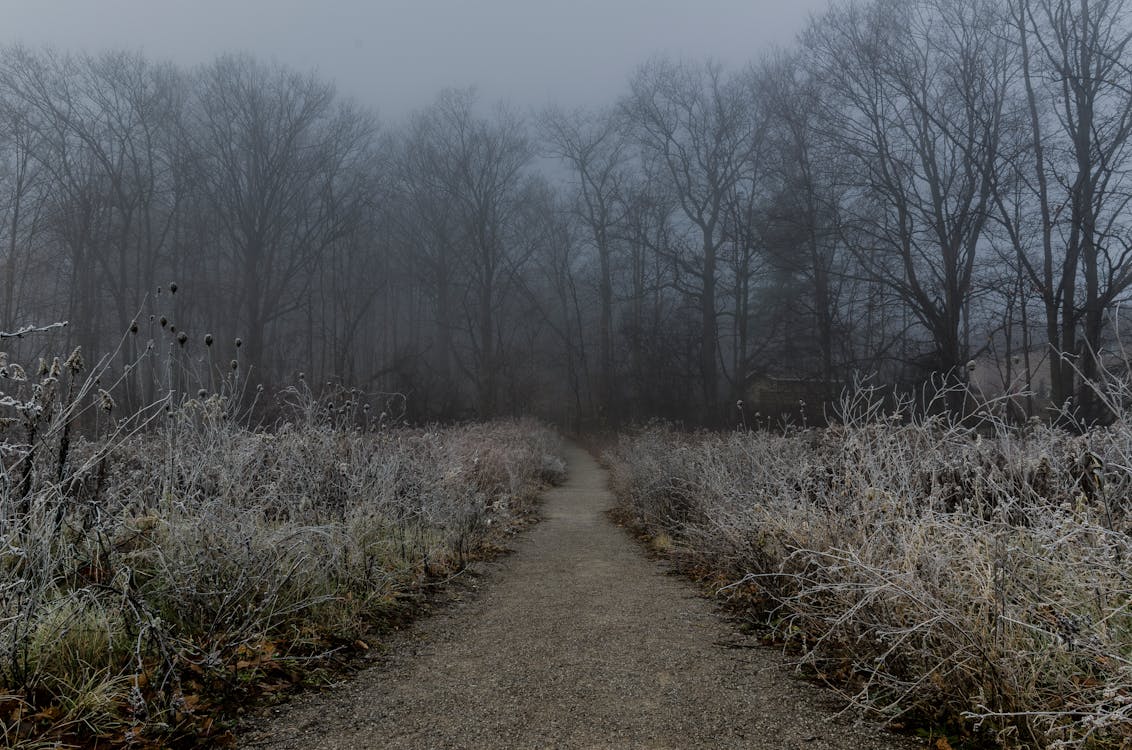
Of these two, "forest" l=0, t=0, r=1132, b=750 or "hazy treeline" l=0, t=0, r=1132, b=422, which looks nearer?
"forest" l=0, t=0, r=1132, b=750

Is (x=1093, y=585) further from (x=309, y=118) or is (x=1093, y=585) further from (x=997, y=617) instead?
(x=309, y=118)

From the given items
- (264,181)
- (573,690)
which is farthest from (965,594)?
(264,181)

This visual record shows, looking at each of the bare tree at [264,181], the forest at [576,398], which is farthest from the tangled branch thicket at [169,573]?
the bare tree at [264,181]

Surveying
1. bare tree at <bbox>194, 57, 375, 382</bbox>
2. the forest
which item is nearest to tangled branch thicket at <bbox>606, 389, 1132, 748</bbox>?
the forest

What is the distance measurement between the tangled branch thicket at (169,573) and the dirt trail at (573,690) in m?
0.41

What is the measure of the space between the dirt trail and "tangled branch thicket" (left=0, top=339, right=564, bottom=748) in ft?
1.34

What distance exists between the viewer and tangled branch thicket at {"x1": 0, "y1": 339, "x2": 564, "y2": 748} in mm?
2541

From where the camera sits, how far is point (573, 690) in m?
3.15

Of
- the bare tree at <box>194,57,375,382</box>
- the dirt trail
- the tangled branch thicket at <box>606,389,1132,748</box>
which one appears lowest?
the dirt trail

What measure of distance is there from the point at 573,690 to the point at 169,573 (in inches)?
81.9

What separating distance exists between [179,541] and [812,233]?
20.7 m

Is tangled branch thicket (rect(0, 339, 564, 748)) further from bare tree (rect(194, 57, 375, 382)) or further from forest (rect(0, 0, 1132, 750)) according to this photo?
bare tree (rect(194, 57, 375, 382))

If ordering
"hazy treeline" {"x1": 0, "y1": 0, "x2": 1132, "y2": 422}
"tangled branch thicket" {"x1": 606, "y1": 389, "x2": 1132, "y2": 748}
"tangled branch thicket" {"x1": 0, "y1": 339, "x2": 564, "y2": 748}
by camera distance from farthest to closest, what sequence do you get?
"hazy treeline" {"x1": 0, "y1": 0, "x2": 1132, "y2": 422}
"tangled branch thicket" {"x1": 0, "y1": 339, "x2": 564, "y2": 748}
"tangled branch thicket" {"x1": 606, "y1": 389, "x2": 1132, "y2": 748}

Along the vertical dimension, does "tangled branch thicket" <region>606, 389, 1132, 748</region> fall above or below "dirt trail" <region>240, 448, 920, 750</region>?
above
